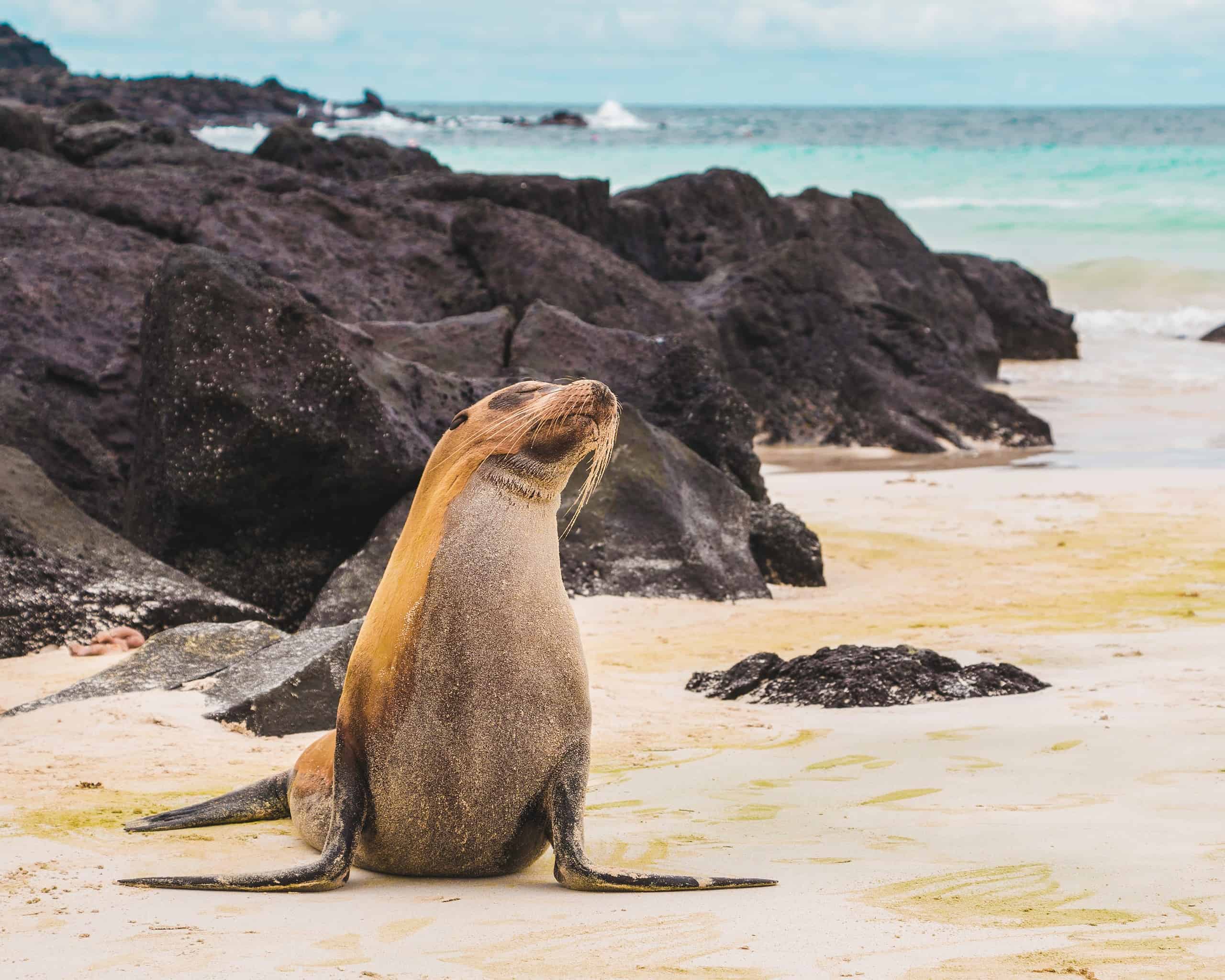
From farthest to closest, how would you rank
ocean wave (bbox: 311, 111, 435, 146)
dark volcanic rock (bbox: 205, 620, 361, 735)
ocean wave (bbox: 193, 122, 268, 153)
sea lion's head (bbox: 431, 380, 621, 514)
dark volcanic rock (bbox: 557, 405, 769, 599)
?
1. ocean wave (bbox: 311, 111, 435, 146)
2. ocean wave (bbox: 193, 122, 268, 153)
3. dark volcanic rock (bbox: 557, 405, 769, 599)
4. dark volcanic rock (bbox: 205, 620, 361, 735)
5. sea lion's head (bbox: 431, 380, 621, 514)

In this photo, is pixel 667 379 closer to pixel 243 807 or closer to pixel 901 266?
pixel 243 807

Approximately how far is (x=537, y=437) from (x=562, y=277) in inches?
385

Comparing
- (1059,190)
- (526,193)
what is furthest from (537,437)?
(1059,190)

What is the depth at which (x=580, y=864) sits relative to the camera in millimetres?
3484

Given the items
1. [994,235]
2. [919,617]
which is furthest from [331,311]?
[994,235]

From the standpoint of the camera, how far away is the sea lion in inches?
143

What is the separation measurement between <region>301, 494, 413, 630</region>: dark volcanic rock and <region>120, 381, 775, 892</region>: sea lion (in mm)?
3256

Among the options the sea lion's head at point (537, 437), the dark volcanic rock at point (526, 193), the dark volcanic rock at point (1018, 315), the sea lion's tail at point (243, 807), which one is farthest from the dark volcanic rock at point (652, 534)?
the dark volcanic rock at point (1018, 315)

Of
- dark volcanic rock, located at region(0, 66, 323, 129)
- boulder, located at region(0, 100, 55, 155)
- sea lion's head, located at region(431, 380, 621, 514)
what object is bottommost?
sea lion's head, located at region(431, 380, 621, 514)

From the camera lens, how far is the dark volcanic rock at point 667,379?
387 inches

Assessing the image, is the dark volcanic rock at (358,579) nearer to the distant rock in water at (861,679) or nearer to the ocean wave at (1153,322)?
the distant rock in water at (861,679)

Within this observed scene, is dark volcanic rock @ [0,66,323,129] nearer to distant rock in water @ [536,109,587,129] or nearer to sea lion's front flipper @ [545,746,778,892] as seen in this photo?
distant rock in water @ [536,109,587,129]

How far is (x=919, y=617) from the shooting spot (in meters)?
7.68

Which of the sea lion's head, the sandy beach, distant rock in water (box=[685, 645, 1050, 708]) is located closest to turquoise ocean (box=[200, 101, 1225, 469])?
the sandy beach
